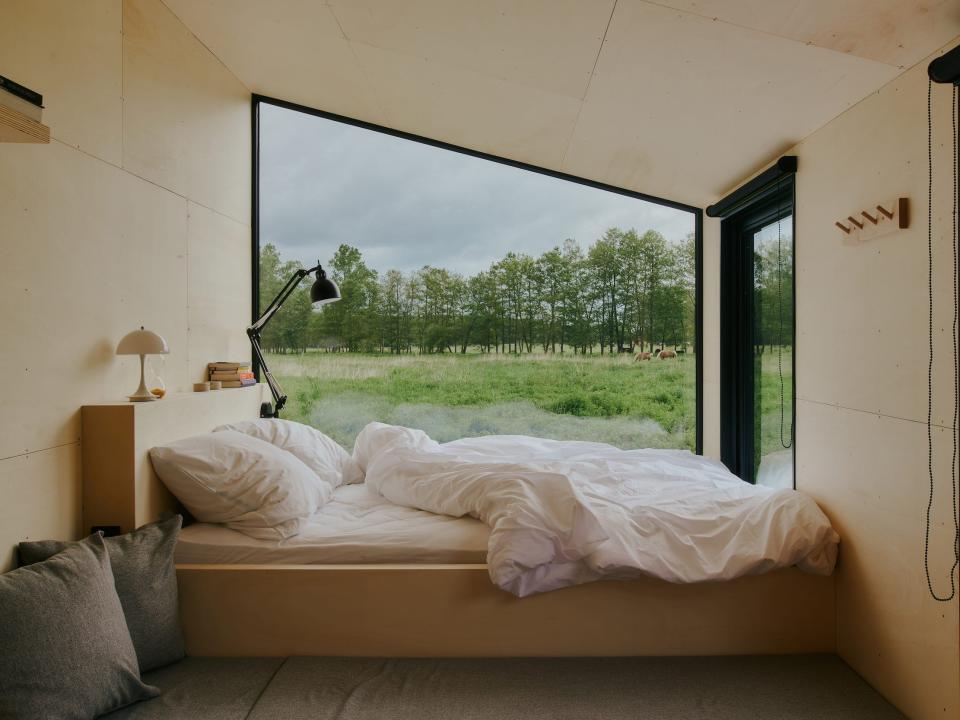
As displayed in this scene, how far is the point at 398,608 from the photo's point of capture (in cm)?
198

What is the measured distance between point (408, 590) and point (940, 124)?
2.25 meters

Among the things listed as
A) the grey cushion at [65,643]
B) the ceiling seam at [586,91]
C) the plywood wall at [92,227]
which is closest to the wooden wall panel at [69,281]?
the plywood wall at [92,227]

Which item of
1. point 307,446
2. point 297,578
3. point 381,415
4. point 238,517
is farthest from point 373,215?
point 297,578

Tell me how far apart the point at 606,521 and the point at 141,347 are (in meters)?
1.89

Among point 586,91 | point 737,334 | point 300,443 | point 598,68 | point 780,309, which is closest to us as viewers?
point 598,68

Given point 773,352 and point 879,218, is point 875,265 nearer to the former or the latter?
point 879,218

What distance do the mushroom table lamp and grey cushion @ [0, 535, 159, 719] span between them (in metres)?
0.64

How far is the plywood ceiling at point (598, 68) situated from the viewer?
1.77m

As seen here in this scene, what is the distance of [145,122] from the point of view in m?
2.42

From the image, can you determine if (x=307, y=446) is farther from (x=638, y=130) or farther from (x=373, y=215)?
(x=638, y=130)

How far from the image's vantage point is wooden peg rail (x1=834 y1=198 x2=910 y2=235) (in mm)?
1746

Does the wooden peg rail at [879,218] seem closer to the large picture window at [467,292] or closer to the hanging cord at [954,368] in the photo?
the hanging cord at [954,368]

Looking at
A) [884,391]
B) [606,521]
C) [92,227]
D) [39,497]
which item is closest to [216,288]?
[92,227]

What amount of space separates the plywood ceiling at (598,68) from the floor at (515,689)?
2.05 m
